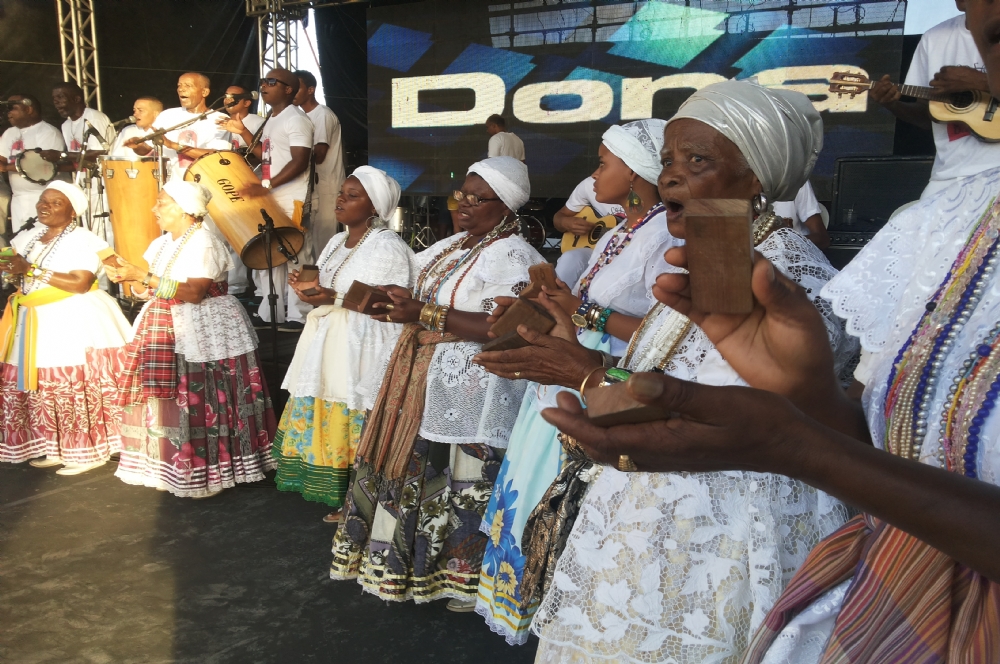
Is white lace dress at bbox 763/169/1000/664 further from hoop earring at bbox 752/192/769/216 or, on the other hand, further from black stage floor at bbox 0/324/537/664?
black stage floor at bbox 0/324/537/664

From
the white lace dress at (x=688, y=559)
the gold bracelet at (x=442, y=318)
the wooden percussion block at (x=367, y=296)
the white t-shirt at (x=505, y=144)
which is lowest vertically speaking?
the white lace dress at (x=688, y=559)

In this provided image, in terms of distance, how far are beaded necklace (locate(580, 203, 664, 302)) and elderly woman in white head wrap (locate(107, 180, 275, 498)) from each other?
280 cm

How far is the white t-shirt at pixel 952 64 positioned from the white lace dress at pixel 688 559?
1.93 m

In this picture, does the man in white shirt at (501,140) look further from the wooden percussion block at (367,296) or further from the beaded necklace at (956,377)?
the beaded necklace at (956,377)

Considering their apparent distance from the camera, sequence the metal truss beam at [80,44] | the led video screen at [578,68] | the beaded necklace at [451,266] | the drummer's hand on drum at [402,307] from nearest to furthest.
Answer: the drummer's hand on drum at [402,307]
the beaded necklace at [451,266]
the led video screen at [578,68]
the metal truss beam at [80,44]

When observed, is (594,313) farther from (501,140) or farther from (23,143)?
(23,143)

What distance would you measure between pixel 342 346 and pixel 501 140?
206 inches

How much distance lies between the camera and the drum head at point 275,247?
5.43 meters

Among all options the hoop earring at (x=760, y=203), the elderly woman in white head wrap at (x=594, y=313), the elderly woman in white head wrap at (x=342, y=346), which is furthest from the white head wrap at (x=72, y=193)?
the hoop earring at (x=760, y=203)

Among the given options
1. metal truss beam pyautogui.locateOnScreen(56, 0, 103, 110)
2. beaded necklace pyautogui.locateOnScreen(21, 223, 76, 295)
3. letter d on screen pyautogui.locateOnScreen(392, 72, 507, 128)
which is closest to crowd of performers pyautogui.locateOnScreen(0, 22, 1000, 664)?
beaded necklace pyautogui.locateOnScreen(21, 223, 76, 295)

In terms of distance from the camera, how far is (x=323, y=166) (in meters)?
7.80

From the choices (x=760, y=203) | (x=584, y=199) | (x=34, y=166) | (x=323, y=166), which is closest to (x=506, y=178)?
(x=760, y=203)

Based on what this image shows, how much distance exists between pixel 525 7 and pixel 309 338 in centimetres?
675

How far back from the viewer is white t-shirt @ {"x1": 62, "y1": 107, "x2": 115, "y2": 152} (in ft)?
28.6
